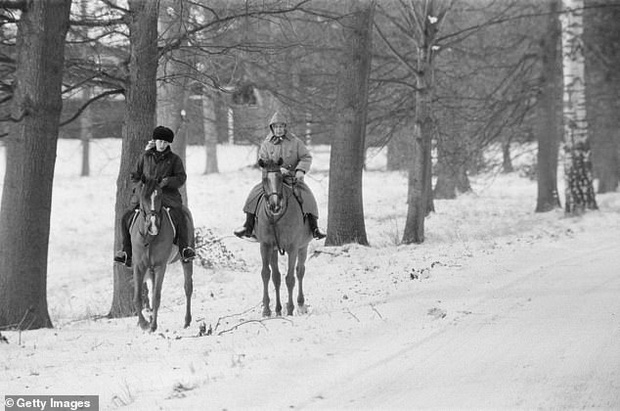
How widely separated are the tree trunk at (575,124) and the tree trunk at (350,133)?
653cm

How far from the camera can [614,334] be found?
8.88 meters

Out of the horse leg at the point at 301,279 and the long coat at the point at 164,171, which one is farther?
the horse leg at the point at 301,279

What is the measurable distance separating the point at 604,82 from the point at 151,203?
22026 millimetres

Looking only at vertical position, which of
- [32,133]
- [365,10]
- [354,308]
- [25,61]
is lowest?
[354,308]

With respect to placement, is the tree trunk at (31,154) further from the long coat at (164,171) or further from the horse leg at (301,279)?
the horse leg at (301,279)

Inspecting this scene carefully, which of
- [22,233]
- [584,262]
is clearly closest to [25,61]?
[22,233]

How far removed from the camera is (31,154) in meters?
11.9

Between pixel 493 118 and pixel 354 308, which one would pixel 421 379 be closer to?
pixel 354 308

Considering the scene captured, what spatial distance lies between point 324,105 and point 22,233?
39.9ft

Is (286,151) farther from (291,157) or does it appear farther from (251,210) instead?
(251,210)

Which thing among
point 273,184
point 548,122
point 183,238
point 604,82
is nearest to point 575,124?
point 548,122

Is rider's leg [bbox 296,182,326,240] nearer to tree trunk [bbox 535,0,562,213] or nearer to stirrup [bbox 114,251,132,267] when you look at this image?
stirrup [bbox 114,251,132,267]

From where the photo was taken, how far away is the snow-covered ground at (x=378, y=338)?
6926 mm

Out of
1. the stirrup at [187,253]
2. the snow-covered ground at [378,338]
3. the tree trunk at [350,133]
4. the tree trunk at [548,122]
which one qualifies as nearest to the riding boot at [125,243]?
the stirrup at [187,253]
